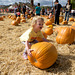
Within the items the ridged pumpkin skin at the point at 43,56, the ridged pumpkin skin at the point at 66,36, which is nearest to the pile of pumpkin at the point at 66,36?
the ridged pumpkin skin at the point at 66,36

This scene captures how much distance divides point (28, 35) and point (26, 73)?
3.15ft

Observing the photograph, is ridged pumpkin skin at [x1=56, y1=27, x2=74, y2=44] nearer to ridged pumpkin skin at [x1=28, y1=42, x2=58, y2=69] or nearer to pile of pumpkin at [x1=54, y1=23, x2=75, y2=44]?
pile of pumpkin at [x1=54, y1=23, x2=75, y2=44]

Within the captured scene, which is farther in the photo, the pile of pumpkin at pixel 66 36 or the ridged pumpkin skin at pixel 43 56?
the pile of pumpkin at pixel 66 36

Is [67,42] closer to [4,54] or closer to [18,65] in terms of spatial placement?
[18,65]

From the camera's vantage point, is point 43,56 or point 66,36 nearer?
point 43,56

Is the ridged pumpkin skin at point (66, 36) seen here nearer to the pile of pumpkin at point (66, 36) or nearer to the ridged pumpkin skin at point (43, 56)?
the pile of pumpkin at point (66, 36)

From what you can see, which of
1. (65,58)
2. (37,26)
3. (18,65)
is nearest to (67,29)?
(65,58)

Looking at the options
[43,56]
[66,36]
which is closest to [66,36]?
[66,36]

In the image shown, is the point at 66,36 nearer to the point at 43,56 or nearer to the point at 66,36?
the point at 66,36

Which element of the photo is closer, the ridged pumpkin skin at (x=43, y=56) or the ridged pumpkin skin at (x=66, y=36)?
the ridged pumpkin skin at (x=43, y=56)

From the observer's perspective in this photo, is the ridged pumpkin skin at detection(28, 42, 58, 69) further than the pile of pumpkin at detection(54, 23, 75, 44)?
No

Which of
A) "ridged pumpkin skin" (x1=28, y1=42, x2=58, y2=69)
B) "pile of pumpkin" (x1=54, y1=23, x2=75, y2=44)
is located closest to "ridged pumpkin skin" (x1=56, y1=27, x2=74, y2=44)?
"pile of pumpkin" (x1=54, y1=23, x2=75, y2=44)

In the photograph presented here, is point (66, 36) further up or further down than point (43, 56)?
further up

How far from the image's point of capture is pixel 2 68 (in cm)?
221
